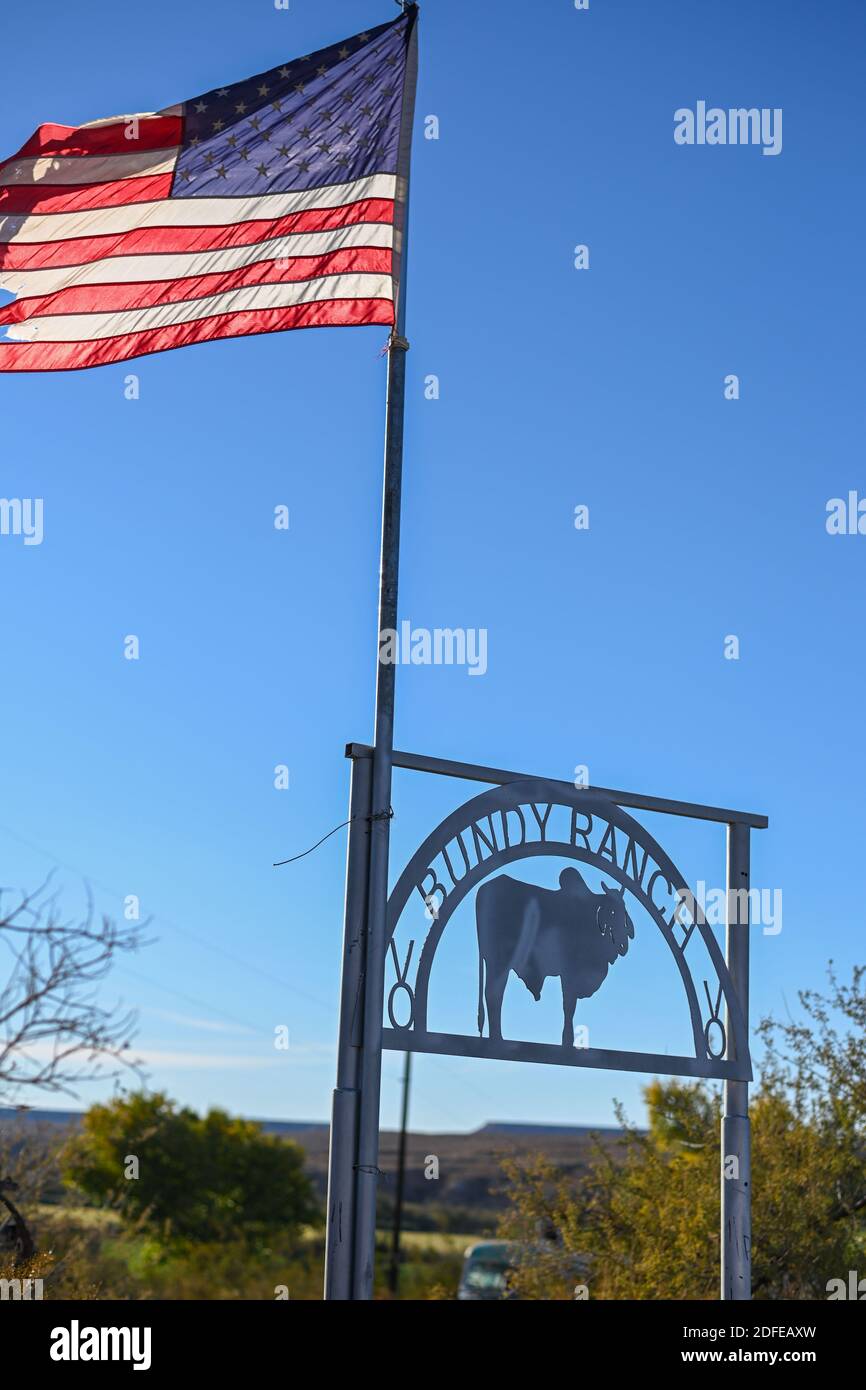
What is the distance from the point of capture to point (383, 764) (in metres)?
8.02

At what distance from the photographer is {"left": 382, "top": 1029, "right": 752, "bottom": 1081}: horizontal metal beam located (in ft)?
25.8

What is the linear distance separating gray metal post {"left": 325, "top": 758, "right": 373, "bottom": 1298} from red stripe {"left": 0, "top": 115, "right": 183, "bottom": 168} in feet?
12.8

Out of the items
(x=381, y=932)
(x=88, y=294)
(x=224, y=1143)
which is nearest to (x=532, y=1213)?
(x=381, y=932)

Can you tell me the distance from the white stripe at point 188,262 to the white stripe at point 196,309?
0.63ft

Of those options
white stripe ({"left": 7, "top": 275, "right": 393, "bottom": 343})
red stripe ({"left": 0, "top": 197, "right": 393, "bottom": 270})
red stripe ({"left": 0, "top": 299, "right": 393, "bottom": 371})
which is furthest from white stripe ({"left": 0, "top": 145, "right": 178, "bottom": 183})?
red stripe ({"left": 0, "top": 299, "right": 393, "bottom": 371})

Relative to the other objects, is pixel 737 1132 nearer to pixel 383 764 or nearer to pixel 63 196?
pixel 383 764

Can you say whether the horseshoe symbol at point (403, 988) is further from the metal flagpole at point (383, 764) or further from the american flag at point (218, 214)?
the american flag at point (218, 214)

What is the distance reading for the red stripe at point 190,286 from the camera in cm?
837

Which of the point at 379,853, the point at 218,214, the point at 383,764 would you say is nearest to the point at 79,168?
the point at 218,214

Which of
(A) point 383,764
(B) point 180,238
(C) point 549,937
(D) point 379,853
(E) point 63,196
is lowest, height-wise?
(C) point 549,937

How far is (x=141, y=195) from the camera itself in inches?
354

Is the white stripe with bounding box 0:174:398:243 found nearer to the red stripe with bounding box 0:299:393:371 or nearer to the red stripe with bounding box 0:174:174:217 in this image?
the red stripe with bounding box 0:174:174:217

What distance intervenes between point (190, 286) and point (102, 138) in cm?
131
